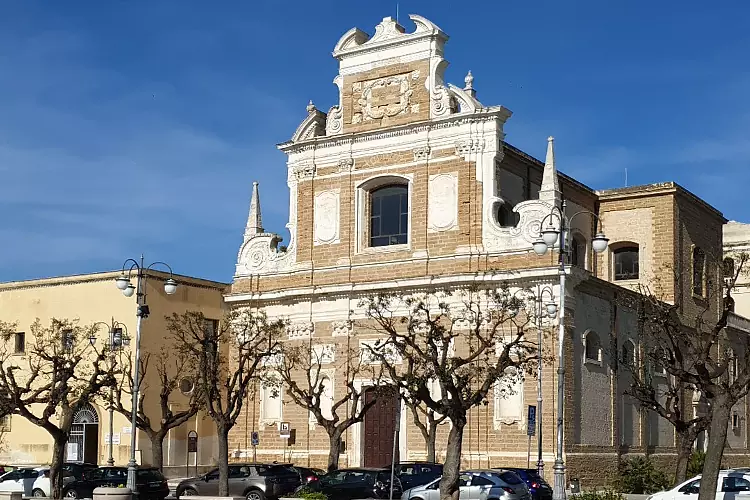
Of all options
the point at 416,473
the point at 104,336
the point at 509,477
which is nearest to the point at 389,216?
the point at 104,336

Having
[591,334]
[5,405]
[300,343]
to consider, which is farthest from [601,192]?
[5,405]

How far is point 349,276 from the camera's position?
4744cm

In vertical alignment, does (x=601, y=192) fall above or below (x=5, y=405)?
above

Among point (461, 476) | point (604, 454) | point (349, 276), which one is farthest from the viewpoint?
point (349, 276)

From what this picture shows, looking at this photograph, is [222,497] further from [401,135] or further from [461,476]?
[401,135]

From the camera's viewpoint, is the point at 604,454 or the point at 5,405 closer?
the point at 5,405

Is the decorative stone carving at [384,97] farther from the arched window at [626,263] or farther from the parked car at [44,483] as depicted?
the parked car at [44,483]

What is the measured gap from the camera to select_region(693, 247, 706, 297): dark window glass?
5559 centimetres

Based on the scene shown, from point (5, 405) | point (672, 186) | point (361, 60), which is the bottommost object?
point (5, 405)

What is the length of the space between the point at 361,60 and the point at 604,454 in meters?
18.4

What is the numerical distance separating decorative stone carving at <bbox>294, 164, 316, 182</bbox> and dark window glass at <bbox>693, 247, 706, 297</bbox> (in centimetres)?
1907

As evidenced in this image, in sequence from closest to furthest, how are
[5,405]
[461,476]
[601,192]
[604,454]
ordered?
[461,476], [5,405], [604,454], [601,192]

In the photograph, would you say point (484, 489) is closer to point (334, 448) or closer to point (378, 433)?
point (334, 448)

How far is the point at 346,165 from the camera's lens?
158 feet
